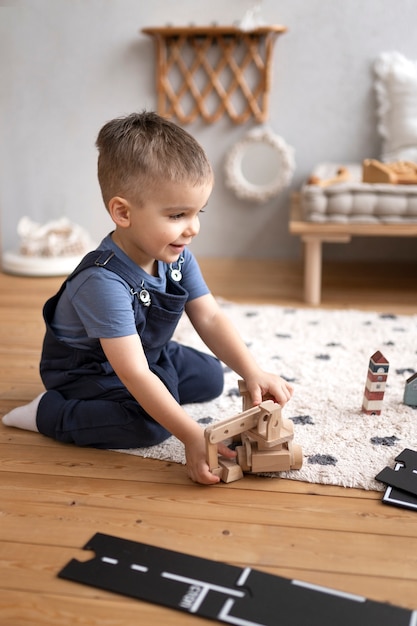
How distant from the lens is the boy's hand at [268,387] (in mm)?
1146

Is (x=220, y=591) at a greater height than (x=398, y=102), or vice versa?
(x=398, y=102)

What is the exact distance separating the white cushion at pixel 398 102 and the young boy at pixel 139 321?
1.41 metres

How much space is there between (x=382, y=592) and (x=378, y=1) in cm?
216

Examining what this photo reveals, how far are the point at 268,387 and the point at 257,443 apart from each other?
119 millimetres

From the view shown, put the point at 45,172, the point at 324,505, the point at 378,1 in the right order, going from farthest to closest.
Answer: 1. the point at 45,172
2. the point at 378,1
3. the point at 324,505

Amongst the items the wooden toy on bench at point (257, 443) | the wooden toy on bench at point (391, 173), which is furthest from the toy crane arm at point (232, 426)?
the wooden toy on bench at point (391, 173)

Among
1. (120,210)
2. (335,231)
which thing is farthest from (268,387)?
(335,231)

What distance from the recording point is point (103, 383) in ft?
3.94

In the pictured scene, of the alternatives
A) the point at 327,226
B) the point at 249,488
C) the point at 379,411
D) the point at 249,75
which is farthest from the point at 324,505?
the point at 249,75

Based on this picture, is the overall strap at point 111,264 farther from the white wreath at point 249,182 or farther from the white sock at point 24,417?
the white wreath at point 249,182

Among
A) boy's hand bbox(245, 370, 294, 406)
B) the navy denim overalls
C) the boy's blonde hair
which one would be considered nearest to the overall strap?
the navy denim overalls

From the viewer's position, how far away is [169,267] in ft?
3.99

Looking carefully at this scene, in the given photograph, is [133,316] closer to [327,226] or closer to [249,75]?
[327,226]

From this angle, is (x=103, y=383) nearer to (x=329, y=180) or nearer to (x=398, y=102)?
(x=329, y=180)
